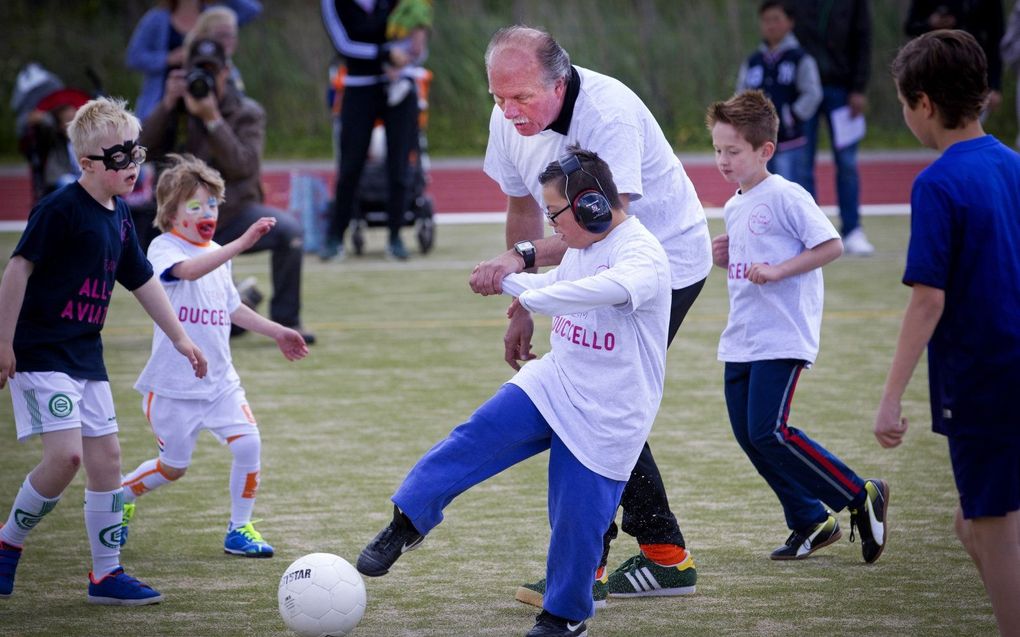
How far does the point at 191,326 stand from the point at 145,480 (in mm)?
573

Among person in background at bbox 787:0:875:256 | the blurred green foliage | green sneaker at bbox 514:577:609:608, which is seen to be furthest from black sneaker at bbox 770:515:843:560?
the blurred green foliage

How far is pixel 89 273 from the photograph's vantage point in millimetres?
4281

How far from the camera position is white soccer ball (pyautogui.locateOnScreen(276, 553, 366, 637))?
378 centimetres

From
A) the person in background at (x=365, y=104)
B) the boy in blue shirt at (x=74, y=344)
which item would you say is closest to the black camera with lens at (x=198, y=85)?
the person in background at (x=365, y=104)

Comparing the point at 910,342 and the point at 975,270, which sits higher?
the point at 975,270

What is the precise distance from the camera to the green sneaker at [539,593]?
4.21m

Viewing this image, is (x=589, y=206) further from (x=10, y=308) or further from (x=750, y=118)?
(x=10, y=308)

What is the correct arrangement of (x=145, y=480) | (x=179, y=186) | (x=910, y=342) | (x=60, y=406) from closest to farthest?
(x=910, y=342), (x=60, y=406), (x=145, y=480), (x=179, y=186)

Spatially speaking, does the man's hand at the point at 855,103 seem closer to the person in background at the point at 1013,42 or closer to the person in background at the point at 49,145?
the person in background at the point at 1013,42

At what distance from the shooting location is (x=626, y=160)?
161 inches

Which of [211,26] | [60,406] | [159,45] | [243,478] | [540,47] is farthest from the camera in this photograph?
[159,45]

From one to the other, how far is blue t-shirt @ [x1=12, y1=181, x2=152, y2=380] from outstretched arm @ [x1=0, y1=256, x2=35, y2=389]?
0.18 feet

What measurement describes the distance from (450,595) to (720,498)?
154 cm

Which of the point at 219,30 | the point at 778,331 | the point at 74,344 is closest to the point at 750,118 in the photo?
the point at 778,331
